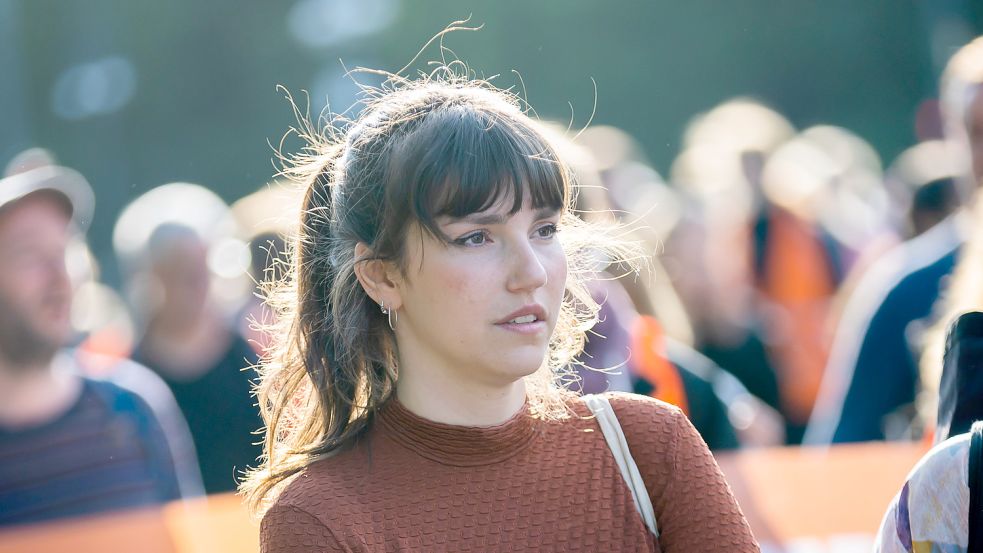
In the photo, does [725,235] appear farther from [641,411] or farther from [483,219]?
[483,219]

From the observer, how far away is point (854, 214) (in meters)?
5.64

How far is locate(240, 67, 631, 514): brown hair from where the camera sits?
175 centimetres

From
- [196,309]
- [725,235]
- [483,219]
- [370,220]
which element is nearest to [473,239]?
[483,219]

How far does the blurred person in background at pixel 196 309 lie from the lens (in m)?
3.34

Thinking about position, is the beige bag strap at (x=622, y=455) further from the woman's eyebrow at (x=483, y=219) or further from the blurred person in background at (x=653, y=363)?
the blurred person in background at (x=653, y=363)

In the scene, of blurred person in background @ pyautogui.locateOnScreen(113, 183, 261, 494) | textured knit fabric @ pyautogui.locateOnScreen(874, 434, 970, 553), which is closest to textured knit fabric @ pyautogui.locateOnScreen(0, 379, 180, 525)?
blurred person in background @ pyautogui.locateOnScreen(113, 183, 261, 494)

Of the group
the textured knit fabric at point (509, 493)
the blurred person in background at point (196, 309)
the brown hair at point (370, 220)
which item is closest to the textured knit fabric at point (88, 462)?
the blurred person in background at point (196, 309)

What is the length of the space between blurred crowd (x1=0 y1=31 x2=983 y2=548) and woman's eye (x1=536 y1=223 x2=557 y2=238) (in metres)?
0.21

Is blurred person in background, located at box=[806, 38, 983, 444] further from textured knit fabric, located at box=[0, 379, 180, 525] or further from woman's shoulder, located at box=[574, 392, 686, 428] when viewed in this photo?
textured knit fabric, located at box=[0, 379, 180, 525]

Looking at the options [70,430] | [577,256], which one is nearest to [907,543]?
[577,256]

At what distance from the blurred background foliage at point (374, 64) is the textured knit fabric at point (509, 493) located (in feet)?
5.50

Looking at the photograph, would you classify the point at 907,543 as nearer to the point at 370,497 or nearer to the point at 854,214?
the point at 370,497

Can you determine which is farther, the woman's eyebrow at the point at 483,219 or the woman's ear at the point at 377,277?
the woman's ear at the point at 377,277

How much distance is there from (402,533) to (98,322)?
2148mm
